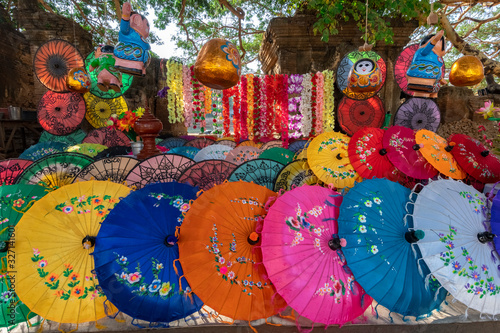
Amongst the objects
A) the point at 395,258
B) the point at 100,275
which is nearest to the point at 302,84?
the point at 395,258

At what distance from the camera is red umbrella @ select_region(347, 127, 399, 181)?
221 centimetres

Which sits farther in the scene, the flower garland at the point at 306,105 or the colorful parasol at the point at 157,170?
the flower garland at the point at 306,105

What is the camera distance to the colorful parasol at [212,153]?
2742 mm

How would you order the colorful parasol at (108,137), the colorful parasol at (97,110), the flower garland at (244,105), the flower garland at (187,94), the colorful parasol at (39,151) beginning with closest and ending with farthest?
the colorful parasol at (39,151)
the flower garland at (187,94)
the flower garland at (244,105)
the colorful parasol at (108,137)
the colorful parasol at (97,110)

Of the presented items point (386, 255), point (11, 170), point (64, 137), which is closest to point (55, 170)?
point (11, 170)

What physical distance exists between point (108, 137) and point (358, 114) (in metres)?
4.29

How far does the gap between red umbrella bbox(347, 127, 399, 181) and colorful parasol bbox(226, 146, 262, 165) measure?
3.43 feet

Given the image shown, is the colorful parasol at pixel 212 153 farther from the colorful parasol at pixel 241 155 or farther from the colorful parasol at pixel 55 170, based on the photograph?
the colorful parasol at pixel 55 170

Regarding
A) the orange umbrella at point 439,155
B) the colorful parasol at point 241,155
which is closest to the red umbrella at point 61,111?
the colorful parasol at point 241,155

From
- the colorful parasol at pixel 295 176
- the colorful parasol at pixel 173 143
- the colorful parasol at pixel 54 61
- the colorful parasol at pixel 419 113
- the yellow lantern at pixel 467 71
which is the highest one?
the colorful parasol at pixel 54 61

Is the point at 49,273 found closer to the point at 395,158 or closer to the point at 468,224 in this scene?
the point at 468,224

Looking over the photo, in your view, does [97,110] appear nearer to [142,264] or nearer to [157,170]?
[157,170]

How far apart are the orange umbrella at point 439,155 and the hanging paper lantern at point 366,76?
87 centimetres

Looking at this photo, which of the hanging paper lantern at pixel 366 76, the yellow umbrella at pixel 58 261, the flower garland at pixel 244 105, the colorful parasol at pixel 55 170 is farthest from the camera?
the flower garland at pixel 244 105
